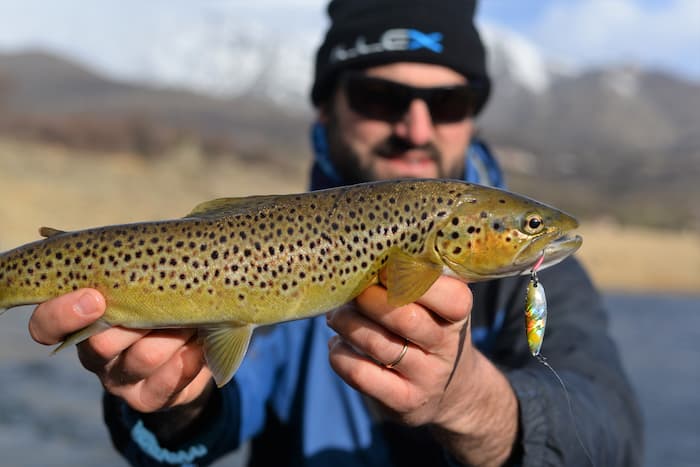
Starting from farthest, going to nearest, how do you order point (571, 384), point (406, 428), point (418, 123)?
point (418, 123)
point (406, 428)
point (571, 384)

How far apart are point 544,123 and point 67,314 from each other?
112 meters

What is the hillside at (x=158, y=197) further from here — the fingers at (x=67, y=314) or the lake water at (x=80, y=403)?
the fingers at (x=67, y=314)

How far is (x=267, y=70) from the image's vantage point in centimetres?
17488

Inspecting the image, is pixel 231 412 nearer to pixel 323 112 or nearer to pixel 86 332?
pixel 86 332

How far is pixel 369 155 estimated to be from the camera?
15.0 ft

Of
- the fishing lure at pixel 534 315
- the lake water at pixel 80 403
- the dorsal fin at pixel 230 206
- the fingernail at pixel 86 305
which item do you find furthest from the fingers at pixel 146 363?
the lake water at pixel 80 403

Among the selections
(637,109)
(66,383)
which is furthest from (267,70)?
(66,383)

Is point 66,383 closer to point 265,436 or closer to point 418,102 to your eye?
point 265,436

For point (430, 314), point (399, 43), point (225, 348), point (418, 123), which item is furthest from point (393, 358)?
point (399, 43)

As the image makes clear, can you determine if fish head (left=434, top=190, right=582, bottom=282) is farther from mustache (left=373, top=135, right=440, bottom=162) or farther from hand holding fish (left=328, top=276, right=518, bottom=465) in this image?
mustache (left=373, top=135, right=440, bottom=162)

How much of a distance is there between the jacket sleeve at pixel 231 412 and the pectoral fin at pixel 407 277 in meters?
1.39

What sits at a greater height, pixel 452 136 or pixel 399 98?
pixel 399 98

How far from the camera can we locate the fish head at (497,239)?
2545mm

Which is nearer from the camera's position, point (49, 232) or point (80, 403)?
point (49, 232)
